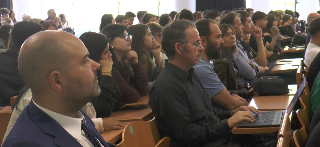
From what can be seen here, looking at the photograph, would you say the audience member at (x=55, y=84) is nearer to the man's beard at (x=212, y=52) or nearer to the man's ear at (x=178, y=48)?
the man's ear at (x=178, y=48)

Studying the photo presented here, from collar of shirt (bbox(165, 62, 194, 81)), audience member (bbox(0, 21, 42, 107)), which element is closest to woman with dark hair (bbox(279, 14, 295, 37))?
audience member (bbox(0, 21, 42, 107))

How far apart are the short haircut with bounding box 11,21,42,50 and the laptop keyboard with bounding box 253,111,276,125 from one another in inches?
75.6

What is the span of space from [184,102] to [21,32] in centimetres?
159

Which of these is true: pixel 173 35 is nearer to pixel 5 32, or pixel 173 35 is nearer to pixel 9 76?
pixel 9 76

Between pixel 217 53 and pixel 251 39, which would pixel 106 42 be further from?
pixel 251 39

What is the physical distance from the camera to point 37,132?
1.10 meters

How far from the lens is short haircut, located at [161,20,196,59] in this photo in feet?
8.24

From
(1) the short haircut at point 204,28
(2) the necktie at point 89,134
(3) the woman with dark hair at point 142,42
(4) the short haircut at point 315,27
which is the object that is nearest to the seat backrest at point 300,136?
(2) the necktie at point 89,134

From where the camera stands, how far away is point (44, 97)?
1.20 meters

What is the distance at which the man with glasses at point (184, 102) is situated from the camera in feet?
7.33

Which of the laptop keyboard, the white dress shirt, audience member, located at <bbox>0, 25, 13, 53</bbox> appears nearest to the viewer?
the laptop keyboard

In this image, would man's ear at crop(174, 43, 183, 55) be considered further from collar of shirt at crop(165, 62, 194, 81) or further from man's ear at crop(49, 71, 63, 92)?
man's ear at crop(49, 71, 63, 92)

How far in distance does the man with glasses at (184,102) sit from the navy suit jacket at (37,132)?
1100mm

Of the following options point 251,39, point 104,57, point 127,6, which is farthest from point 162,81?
point 127,6
